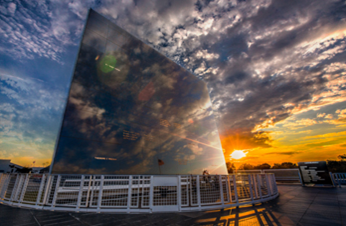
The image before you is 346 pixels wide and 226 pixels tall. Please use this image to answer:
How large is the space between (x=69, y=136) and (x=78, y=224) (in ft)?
17.1

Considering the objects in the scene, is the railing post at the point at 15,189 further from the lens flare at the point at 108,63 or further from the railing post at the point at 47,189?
the lens flare at the point at 108,63

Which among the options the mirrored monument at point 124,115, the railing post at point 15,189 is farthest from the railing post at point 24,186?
the mirrored monument at point 124,115

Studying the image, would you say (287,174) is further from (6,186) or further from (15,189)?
(6,186)

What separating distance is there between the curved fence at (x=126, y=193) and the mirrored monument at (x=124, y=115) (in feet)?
4.89

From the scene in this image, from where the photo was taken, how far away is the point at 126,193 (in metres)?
5.06

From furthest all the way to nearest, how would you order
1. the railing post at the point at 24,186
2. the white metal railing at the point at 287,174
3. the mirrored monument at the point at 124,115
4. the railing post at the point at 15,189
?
the white metal railing at the point at 287,174, the mirrored monument at the point at 124,115, the railing post at the point at 15,189, the railing post at the point at 24,186

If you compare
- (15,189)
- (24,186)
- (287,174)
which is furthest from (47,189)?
(287,174)

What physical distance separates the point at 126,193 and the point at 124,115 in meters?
5.86

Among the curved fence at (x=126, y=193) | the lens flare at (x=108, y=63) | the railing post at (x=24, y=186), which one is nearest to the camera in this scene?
the curved fence at (x=126, y=193)

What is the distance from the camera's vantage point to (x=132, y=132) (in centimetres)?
1010

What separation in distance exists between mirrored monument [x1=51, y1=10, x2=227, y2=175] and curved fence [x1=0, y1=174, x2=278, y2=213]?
1.49 meters

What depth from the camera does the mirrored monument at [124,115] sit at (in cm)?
793

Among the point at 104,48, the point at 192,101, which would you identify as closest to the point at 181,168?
the point at 192,101

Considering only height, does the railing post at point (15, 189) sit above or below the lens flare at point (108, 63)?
below
